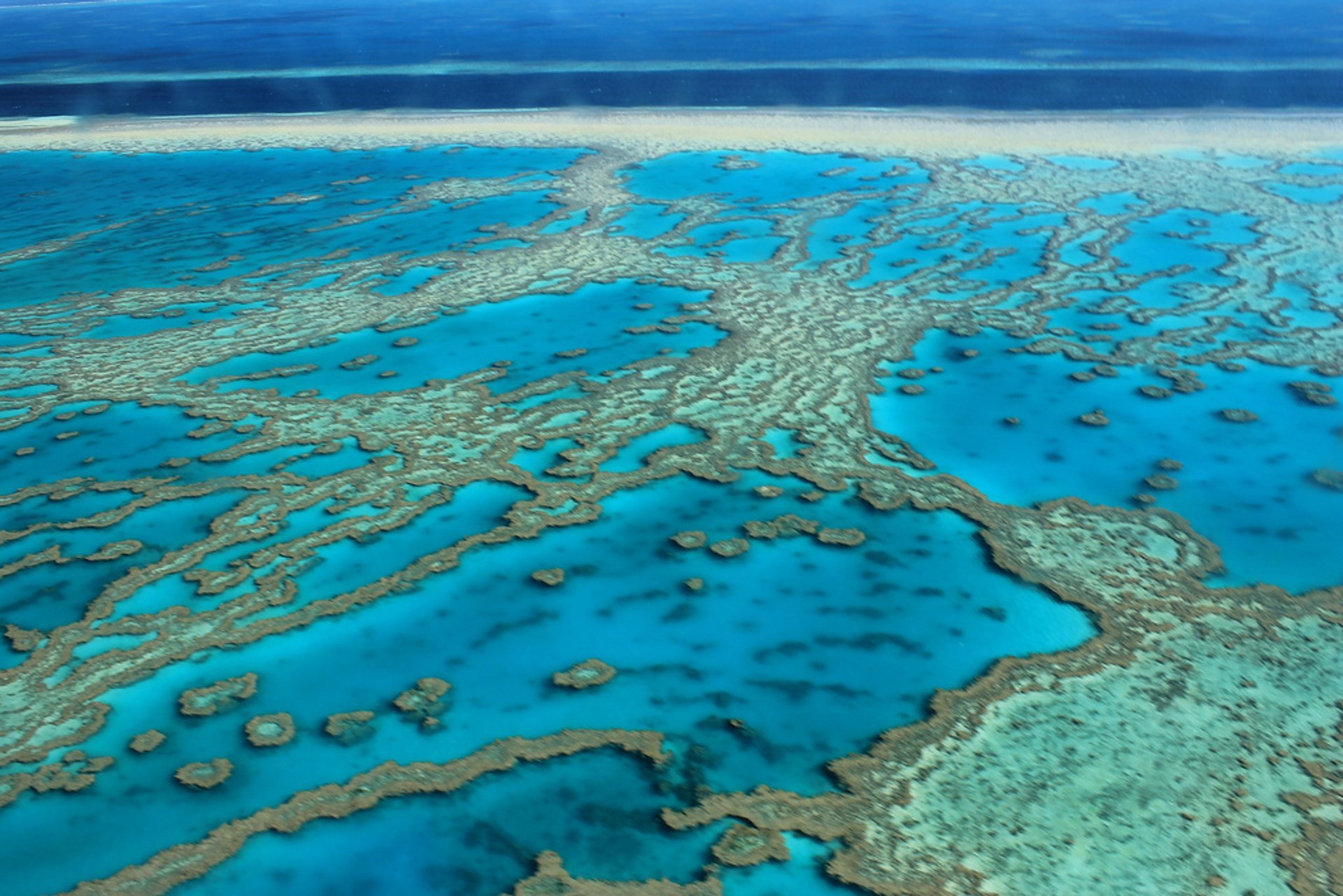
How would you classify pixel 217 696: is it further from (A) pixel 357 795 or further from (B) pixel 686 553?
(B) pixel 686 553

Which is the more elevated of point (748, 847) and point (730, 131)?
point (730, 131)

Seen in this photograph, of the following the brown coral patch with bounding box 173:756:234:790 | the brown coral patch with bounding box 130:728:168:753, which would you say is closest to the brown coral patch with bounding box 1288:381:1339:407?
the brown coral patch with bounding box 173:756:234:790

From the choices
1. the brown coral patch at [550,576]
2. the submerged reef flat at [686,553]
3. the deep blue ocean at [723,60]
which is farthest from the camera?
the deep blue ocean at [723,60]

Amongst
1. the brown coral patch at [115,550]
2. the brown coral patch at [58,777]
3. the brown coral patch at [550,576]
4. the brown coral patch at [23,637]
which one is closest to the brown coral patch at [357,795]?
the brown coral patch at [58,777]

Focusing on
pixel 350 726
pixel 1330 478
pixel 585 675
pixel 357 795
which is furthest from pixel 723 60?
pixel 357 795

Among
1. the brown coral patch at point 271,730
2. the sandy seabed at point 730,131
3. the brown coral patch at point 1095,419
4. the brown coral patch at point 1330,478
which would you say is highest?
the sandy seabed at point 730,131

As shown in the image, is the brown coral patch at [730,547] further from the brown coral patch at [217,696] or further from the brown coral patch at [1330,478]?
the brown coral patch at [1330,478]
